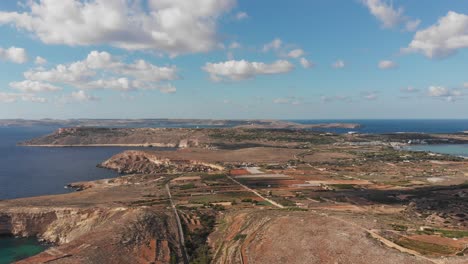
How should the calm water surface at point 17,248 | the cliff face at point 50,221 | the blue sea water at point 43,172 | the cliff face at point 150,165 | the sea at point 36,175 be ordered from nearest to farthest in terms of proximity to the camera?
the calm water surface at point 17,248 < the sea at point 36,175 < the cliff face at point 50,221 < the blue sea water at point 43,172 < the cliff face at point 150,165

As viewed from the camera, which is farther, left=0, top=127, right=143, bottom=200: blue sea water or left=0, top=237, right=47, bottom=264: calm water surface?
left=0, top=127, right=143, bottom=200: blue sea water

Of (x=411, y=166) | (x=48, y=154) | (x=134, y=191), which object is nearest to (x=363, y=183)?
(x=411, y=166)

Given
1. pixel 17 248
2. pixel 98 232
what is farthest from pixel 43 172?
pixel 98 232

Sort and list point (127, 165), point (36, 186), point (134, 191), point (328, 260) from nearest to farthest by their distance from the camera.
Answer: point (328, 260) < point (134, 191) < point (36, 186) < point (127, 165)

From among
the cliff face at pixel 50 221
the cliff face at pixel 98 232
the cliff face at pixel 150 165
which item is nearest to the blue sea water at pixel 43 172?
the cliff face at pixel 150 165

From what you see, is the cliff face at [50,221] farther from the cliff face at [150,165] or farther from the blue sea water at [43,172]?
the cliff face at [150,165]

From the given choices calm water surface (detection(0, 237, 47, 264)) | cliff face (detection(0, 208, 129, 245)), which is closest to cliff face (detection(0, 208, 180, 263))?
cliff face (detection(0, 208, 129, 245))

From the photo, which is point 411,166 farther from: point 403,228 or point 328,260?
point 328,260

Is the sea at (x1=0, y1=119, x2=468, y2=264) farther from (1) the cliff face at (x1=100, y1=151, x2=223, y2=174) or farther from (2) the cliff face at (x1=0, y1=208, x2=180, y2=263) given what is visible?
(1) the cliff face at (x1=100, y1=151, x2=223, y2=174)
